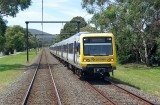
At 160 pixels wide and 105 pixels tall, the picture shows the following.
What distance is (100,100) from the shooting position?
1611 centimetres

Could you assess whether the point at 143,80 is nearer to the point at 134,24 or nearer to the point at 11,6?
the point at 134,24

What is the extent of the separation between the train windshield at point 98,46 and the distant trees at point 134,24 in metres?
18.8

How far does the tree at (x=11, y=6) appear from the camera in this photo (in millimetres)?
46375

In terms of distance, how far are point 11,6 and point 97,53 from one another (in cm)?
2604

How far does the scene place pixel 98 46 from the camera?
921 inches

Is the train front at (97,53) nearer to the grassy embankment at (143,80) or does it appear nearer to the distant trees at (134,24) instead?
the grassy embankment at (143,80)

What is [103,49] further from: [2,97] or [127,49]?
[127,49]

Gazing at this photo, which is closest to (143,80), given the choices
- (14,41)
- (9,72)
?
(9,72)

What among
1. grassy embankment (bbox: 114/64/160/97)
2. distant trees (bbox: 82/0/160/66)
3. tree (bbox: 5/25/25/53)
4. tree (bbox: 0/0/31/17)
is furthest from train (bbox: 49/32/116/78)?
tree (bbox: 5/25/25/53)

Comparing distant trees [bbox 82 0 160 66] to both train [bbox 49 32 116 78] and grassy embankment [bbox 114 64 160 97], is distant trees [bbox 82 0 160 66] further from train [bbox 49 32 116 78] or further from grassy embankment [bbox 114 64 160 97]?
train [bbox 49 32 116 78]

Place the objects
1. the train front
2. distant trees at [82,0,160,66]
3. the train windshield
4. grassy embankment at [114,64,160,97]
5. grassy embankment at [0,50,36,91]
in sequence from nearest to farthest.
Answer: grassy embankment at [114,64,160,97]
the train front
the train windshield
grassy embankment at [0,50,36,91]
distant trees at [82,0,160,66]

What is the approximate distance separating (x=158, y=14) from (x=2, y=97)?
29995mm

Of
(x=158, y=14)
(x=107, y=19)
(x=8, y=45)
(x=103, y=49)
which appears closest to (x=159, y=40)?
(x=158, y=14)

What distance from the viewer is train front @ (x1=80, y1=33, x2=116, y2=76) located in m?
23.0
